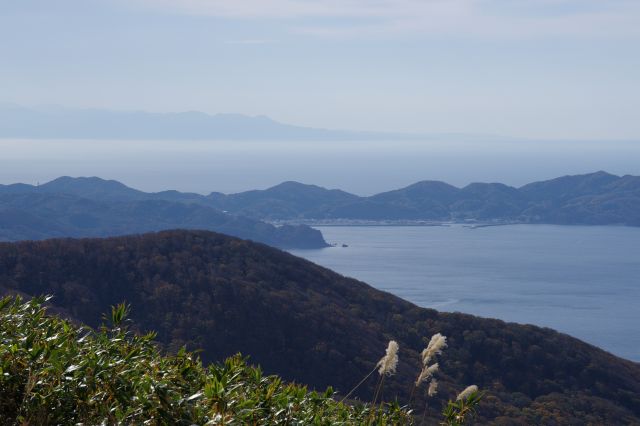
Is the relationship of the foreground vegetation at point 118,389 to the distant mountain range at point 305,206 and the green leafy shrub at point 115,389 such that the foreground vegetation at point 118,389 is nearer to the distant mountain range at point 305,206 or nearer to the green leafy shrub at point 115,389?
the green leafy shrub at point 115,389

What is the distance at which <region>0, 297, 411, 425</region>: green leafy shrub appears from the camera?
2945 mm

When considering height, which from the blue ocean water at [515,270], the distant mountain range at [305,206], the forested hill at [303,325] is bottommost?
the blue ocean water at [515,270]

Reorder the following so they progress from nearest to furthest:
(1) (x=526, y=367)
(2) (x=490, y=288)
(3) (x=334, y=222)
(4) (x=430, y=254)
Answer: (1) (x=526, y=367)
(2) (x=490, y=288)
(4) (x=430, y=254)
(3) (x=334, y=222)

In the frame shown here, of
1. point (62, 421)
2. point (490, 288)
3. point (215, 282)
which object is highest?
point (62, 421)

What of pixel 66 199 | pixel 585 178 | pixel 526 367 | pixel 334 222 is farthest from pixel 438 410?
pixel 585 178

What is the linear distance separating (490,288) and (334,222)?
155 feet

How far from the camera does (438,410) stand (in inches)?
625

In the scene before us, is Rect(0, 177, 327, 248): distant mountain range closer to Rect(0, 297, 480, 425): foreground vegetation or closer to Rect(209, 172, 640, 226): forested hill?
Rect(209, 172, 640, 226): forested hill

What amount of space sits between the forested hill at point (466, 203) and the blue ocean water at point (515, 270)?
A: 18.2ft

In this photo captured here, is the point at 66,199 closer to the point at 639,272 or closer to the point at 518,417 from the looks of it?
the point at 639,272

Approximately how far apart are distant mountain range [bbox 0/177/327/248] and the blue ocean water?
636 cm

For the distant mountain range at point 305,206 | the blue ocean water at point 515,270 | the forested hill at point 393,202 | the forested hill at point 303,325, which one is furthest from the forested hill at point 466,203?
the forested hill at point 303,325

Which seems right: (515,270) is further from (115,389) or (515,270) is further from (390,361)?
(115,389)

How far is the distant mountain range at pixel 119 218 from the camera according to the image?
253ft
